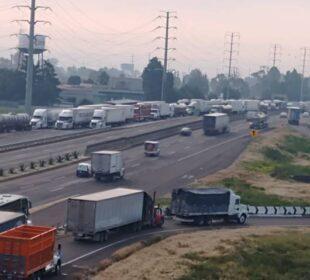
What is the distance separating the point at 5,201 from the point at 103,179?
26.6 meters

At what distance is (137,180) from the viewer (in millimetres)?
71500

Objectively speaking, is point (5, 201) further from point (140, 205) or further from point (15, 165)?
point (15, 165)

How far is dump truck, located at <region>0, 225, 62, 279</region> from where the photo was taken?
32219mm

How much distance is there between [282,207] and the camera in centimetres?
6244

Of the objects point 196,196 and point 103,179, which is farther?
point 103,179

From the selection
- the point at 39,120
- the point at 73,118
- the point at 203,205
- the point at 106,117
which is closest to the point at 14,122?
the point at 39,120

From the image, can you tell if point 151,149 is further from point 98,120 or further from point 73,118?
point 98,120

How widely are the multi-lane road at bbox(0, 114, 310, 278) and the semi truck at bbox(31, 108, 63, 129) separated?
9956 mm

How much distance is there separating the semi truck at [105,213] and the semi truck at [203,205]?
12.1 ft

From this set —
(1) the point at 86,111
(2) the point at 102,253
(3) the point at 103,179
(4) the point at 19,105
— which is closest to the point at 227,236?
(2) the point at 102,253

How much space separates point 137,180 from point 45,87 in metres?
98.3

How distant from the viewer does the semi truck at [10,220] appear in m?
36.5

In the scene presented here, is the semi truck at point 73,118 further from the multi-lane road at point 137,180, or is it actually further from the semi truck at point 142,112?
the semi truck at point 142,112

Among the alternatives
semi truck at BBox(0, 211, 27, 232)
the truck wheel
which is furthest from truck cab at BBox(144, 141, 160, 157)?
semi truck at BBox(0, 211, 27, 232)
